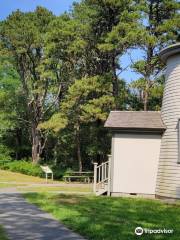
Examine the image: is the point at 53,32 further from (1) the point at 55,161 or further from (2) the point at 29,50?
(1) the point at 55,161

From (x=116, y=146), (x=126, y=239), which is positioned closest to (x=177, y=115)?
(x=116, y=146)

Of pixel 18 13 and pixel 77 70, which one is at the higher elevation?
pixel 18 13

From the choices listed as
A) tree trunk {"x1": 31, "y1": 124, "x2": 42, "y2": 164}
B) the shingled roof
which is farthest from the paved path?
tree trunk {"x1": 31, "y1": 124, "x2": 42, "y2": 164}

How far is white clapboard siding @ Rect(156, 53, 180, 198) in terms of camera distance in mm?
21828

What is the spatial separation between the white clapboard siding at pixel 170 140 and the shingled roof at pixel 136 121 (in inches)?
20.4

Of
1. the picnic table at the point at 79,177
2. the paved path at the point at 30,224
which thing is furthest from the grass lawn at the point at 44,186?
the paved path at the point at 30,224

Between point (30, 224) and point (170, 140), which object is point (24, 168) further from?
point (30, 224)

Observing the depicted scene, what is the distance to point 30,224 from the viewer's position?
1314 cm

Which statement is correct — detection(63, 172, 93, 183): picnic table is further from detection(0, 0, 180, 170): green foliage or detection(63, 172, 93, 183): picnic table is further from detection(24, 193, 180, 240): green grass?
detection(24, 193, 180, 240): green grass

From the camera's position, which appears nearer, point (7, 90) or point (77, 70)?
point (77, 70)

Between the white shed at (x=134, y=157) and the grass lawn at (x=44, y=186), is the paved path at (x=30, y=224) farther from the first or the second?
the grass lawn at (x=44, y=186)

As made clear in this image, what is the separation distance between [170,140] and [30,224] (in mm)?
10624

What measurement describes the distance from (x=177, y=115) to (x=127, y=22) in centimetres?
1562

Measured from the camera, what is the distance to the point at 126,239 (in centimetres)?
1116
